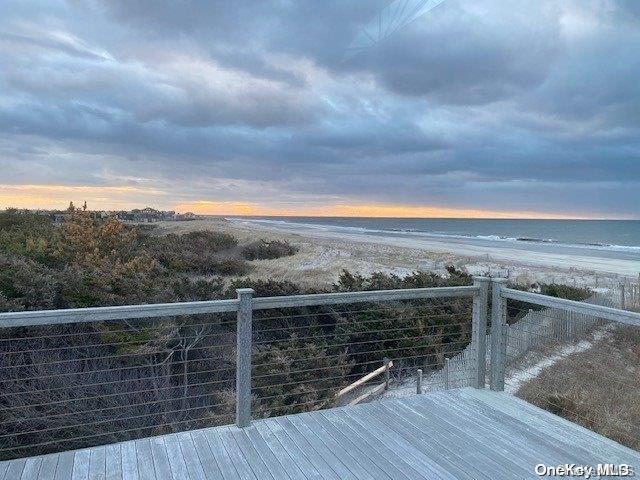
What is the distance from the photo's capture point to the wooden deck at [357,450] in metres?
2.54

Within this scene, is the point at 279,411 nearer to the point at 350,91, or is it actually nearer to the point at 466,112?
the point at 350,91

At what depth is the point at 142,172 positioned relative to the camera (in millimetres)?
26125

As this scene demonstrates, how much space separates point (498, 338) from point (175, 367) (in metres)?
4.22

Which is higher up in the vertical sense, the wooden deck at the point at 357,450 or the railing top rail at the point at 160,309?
the railing top rail at the point at 160,309

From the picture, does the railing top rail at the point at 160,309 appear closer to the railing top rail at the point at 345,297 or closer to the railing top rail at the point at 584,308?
the railing top rail at the point at 345,297

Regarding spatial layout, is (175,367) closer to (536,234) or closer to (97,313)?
(97,313)

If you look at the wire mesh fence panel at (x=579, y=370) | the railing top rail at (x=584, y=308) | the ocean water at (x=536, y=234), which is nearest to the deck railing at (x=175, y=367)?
the railing top rail at (x=584, y=308)

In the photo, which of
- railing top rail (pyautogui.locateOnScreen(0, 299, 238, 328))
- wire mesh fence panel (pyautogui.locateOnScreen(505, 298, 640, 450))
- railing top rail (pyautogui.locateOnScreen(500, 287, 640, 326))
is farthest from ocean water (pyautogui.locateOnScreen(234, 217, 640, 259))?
railing top rail (pyautogui.locateOnScreen(0, 299, 238, 328))

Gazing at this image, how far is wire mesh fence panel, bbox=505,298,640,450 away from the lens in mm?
5254

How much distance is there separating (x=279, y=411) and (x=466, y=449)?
299 centimetres

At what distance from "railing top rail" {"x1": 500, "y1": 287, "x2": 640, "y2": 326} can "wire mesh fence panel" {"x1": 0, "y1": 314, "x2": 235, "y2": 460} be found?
8.89ft

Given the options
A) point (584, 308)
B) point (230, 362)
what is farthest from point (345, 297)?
point (230, 362)

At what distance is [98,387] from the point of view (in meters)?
5.26

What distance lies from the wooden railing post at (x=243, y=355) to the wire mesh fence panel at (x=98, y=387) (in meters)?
1.36
